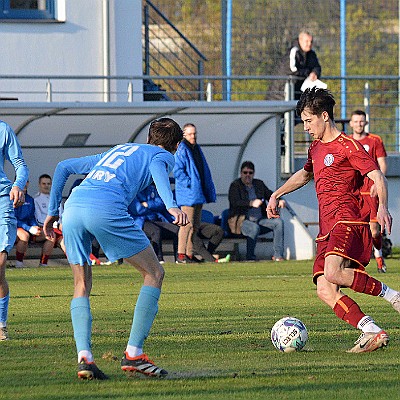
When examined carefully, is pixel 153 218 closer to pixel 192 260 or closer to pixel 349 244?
pixel 192 260

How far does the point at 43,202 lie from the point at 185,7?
17344mm

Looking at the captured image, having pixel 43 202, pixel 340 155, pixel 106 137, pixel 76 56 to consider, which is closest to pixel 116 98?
pixel 76 56

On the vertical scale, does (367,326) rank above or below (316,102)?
below

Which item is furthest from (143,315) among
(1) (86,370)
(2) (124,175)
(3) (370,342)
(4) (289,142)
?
(4) (289,142)

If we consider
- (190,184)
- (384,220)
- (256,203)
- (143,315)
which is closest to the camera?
(143,315)

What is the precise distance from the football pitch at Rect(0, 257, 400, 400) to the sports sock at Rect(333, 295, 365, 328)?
0.22 metres

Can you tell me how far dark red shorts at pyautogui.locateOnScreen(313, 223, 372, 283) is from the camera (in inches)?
329

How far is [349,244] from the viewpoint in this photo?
27.4 feet

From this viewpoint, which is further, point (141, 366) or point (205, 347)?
point (205, 347)

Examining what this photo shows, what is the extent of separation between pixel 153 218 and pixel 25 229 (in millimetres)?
2197

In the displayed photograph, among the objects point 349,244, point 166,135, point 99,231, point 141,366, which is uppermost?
point 166,135

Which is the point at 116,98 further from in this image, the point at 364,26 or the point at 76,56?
the point at 364,26

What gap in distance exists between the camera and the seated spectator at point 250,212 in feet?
64.2

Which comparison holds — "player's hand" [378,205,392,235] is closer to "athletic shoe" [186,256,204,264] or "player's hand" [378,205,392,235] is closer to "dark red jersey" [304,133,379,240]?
"dark red jersey" [304,133,379,240]
